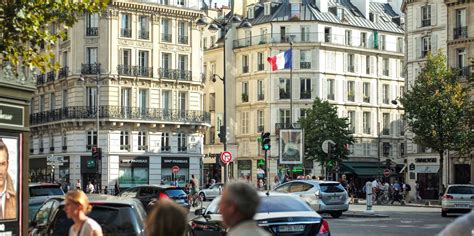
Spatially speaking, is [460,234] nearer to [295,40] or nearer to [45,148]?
[45,148]

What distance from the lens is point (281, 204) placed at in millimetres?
17188

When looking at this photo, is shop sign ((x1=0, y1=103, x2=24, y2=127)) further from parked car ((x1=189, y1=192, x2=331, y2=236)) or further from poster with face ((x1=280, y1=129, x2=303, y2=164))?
poster with face ((x1=280, y1=129, x2=303, y2=164))

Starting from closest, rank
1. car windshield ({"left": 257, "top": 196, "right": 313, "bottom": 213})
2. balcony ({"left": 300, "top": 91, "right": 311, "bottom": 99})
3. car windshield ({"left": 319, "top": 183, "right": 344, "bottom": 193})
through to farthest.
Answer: car windshield ({"left": 257, "top": 196, "right": 313, "bottom": 213}) < car windshield ({"left": 319, "top": 183, "right": 344, "bottom": 193}) < balcony ({"left": 300, "top": 91, "right": 311, "bottom": 99})

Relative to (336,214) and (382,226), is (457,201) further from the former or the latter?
(382,226)

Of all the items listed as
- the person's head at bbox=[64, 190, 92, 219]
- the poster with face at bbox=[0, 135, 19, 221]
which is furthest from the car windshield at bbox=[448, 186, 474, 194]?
the person's head at bbox=[64, 190, 92, 219]

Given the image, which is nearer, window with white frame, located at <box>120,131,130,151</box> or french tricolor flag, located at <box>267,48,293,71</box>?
window with white frame, located at <box>120,131,130,151</box>

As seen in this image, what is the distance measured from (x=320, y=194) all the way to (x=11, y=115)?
76.8 ft

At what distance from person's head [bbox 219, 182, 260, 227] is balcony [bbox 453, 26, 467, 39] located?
61.5 metres

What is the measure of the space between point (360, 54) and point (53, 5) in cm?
7142

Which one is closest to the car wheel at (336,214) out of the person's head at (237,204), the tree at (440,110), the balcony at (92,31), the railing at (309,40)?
the tree at (440,110)

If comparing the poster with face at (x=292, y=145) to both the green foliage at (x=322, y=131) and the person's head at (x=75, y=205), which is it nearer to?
the person's head at (x=75, y=205)

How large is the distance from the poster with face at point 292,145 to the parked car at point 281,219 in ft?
64.5

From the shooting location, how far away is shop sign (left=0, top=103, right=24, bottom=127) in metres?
12.0

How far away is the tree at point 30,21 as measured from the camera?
1667 centimetres
